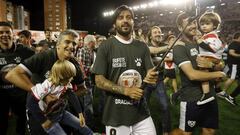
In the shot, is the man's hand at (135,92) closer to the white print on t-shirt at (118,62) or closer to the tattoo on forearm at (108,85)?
the tattoo on forearm at (108,85)

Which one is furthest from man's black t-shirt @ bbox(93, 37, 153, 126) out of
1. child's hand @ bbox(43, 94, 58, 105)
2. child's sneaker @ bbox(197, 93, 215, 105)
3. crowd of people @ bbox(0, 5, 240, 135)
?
child's sneaker @ bbox(197, 93, 215, 105)

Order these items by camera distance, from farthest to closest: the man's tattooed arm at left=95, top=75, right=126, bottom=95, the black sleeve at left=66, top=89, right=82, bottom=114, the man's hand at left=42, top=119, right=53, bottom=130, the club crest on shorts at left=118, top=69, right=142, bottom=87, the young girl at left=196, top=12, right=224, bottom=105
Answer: the black sleeve at left=66, top=89, right=82, bottom=114 → the young girl at left=196, top=12, right=224, bottom=105 → the man's hand at left=42, top=119, right=53, bottom=130 → the club crest on shorts at left=118, top=69, right=142, bottom=87 → the man's tattooed arm at left=95, top=75, right=126, bottom=95

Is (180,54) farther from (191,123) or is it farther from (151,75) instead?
(151,75)

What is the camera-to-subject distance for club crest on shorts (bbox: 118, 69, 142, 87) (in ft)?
10.8

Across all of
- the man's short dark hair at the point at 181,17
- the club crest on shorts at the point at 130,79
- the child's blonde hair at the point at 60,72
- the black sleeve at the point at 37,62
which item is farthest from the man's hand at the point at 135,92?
the man's short dark hair at the point at 181,17

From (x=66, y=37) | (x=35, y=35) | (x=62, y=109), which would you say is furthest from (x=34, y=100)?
(x=35, y=35)

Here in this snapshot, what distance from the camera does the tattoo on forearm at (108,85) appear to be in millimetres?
3109

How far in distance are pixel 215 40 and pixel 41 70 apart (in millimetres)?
2301

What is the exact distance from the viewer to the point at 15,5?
3872 cm

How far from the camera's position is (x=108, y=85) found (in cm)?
318

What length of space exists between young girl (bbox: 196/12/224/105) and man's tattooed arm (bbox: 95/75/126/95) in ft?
4.14

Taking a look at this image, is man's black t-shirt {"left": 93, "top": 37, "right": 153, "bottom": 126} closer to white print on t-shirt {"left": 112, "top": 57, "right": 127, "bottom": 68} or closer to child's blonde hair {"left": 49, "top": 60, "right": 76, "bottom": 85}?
white print on t-shirt {"left": 112, "top": 57, "right": 127, "bottom": 68}

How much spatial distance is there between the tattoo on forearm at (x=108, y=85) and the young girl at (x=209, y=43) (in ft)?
4.14

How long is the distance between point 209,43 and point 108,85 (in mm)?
1544
